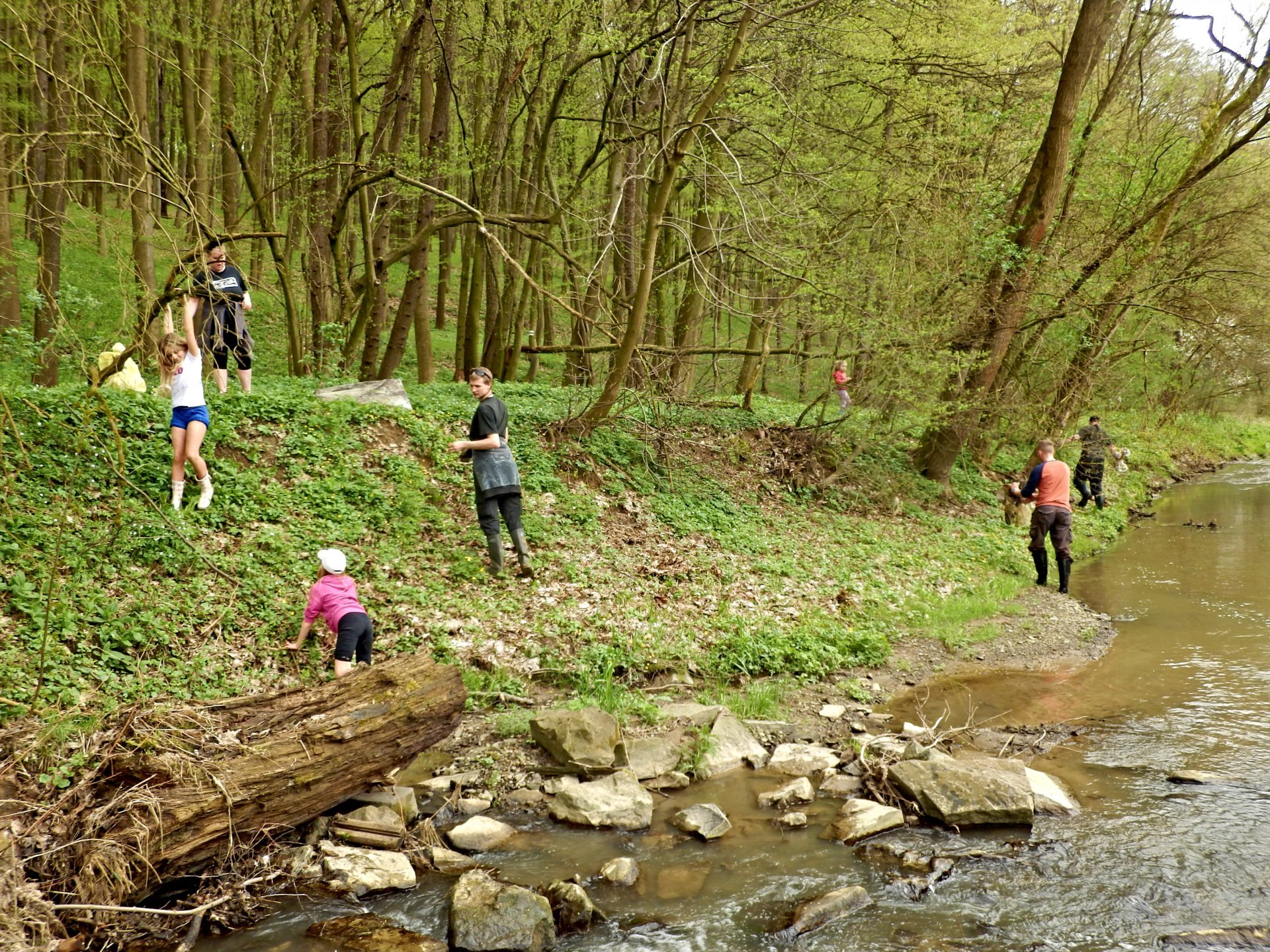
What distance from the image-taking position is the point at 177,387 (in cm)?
770

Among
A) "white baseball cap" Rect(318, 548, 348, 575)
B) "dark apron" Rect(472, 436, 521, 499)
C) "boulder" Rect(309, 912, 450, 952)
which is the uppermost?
"dark apron" Rect(472, 436, 521, 499)

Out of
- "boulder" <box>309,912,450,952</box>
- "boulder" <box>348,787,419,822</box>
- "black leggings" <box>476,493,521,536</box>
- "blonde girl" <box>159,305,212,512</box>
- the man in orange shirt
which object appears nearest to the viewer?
"boulder" <box>309,912,450,952</box>

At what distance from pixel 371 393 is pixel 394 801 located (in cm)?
688

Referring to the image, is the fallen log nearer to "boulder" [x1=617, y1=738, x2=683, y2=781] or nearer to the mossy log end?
the mossy log end

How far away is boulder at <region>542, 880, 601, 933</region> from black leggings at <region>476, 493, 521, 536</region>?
4.60 metres

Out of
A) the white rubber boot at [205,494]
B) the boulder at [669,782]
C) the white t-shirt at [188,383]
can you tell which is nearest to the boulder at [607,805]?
the boulder at [669,782]

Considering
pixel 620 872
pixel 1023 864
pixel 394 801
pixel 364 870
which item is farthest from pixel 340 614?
pixel 1023 864

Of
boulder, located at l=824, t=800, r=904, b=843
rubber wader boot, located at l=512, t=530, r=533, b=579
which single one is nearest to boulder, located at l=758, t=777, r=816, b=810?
boulder, located at l=824, t=800, r=904, b=843

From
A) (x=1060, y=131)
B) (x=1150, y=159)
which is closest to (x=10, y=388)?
(x=1060, y=131)

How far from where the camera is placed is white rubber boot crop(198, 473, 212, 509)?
26.0 feet

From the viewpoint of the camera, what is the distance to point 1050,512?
1168 centimetres

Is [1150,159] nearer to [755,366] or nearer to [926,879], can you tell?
[755,366]

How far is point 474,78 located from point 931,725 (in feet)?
52.5

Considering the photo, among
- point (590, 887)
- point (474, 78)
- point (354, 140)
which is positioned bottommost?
point (590, 887)
